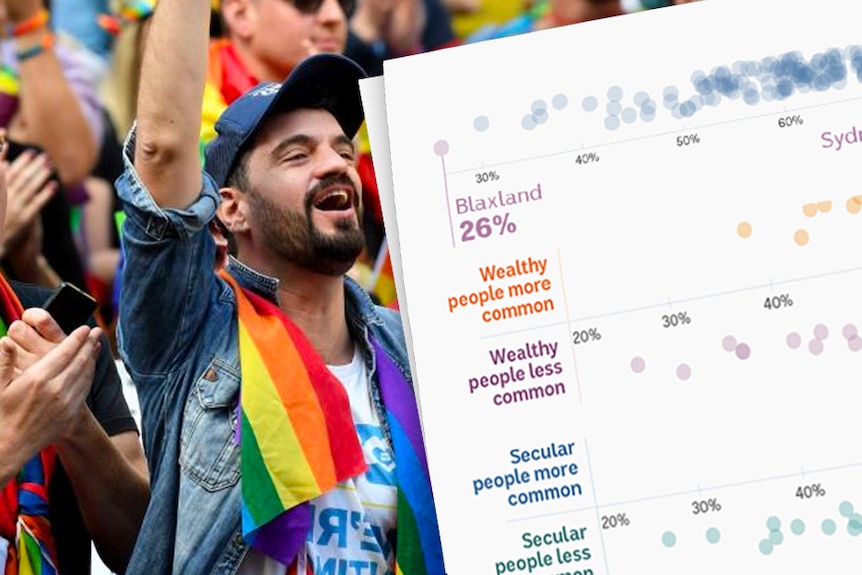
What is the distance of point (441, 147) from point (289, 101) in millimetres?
591

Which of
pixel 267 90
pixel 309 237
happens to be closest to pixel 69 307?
pixel 309 237

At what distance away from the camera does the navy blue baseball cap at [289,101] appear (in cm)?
322

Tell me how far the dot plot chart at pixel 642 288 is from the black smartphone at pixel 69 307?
24.3 inches

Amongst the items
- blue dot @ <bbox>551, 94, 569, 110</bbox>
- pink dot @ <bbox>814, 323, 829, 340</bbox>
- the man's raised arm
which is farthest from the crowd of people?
pink dot @ <bbox>814, 323, 829, 340</bbox>

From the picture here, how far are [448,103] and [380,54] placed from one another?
8.64ft

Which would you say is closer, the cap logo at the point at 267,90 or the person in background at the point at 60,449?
the person in background at the point at 60,449

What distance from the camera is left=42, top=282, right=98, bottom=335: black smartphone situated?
118 inches

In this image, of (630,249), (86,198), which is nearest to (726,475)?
(630,249)

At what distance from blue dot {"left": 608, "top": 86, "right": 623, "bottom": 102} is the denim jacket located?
0.69 metres

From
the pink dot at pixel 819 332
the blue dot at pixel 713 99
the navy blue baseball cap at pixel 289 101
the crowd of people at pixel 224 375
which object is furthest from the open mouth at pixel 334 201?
the pink dot at pixel 819 332

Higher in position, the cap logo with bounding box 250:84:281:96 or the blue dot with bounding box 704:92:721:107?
the cap logo with bounding box 250:84:281:96

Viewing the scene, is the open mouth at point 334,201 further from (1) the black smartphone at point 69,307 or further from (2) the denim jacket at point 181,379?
(1) the black smartphone at point 69,307

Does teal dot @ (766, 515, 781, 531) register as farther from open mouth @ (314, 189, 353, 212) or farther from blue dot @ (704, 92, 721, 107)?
open mouth @ (314, 189, 353, 212)

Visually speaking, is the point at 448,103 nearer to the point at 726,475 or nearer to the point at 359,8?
the point at 726,475
